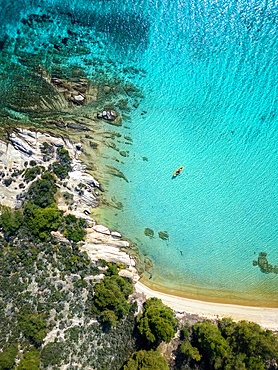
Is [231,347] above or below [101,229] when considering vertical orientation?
below

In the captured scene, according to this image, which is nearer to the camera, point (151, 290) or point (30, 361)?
point (30, 361)

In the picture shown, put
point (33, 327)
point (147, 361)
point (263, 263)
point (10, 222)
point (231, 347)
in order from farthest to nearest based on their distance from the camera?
point (263, 263)
point (10, 222)
point (231, 347)
point (33, 327)
point (147, 361)

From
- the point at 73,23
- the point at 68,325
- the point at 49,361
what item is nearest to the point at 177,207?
the point at 68,325

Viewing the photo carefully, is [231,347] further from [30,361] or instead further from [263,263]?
[30,361]

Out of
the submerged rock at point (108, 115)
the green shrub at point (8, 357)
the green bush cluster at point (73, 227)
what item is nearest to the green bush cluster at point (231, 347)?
the green bush cluster at point (73, 227)

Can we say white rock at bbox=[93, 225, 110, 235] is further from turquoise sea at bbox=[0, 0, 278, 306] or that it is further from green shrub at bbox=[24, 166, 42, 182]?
green shrub at bbox=[24, 166, 42, 182]

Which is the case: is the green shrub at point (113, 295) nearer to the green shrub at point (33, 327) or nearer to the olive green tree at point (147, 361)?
the olive green tree at point (147, 361)

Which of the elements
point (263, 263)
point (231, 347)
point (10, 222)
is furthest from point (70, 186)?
point (263, 263)

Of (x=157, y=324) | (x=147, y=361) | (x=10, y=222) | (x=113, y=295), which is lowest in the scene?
(x=147, y=361)

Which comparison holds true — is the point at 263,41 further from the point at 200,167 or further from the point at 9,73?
the point at 9,73
